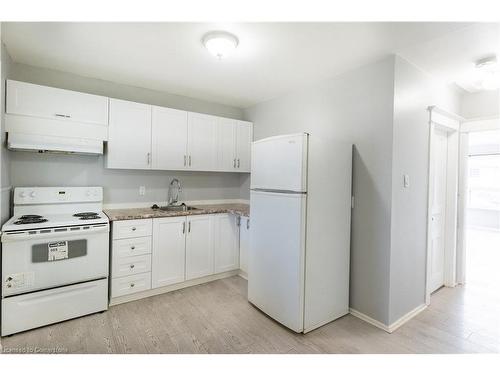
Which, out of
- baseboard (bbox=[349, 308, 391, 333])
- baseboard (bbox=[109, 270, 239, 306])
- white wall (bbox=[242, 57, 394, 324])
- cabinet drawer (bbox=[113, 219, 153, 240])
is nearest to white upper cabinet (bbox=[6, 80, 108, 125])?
cabinet drawer (bbox=[113, 219, 153, 240])

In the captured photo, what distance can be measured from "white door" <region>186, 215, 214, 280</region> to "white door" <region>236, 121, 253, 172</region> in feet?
3.49

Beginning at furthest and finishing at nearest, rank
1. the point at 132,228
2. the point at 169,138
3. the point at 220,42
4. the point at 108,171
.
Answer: the point at 169,138 → the point at 108,171 → the point at 132,228 → the point at 220,42

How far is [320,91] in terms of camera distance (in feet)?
9.48

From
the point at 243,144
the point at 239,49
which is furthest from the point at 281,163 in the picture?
the point at 243,144

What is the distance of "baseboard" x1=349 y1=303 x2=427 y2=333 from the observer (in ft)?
7.33

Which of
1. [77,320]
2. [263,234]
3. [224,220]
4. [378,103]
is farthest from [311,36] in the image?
[77,320]

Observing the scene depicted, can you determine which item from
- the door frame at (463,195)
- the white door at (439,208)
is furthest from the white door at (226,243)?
the door frame at (463,195)

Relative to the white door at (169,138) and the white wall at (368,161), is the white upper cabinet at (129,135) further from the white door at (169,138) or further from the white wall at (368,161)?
the white wall at (368,161)

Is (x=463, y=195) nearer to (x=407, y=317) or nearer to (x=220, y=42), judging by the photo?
(x=407, y=317)

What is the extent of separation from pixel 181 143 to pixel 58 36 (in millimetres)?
1548

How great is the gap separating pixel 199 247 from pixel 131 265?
2.58 feet

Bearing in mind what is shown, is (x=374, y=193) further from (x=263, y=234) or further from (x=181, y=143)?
(x=181, y=143)

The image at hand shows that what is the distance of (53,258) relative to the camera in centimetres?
218

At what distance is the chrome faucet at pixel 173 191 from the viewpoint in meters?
3.53
